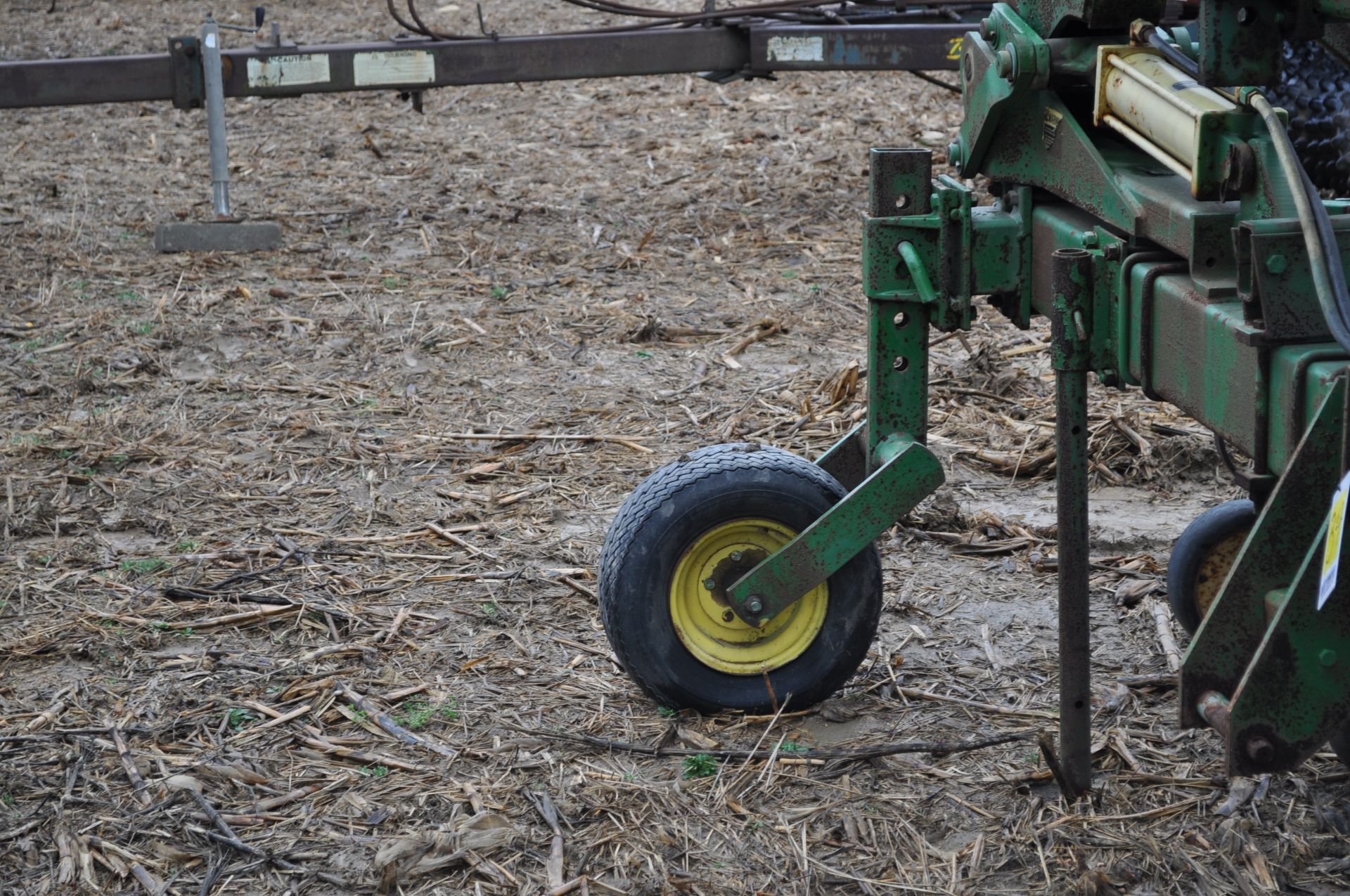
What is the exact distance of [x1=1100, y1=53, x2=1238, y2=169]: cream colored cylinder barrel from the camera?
2715 millimetres

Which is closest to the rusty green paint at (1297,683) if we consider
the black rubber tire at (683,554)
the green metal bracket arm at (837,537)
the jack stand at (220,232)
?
the green metal bracket arm at (837,537)

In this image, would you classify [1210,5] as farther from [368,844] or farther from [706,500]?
[368,844]

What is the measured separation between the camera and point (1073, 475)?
121 inches

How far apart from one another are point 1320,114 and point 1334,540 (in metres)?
2.58

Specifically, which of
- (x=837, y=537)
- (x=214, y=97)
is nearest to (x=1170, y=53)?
(x=837, y=537)

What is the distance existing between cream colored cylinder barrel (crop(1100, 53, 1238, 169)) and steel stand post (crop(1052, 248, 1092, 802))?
0.29 meters

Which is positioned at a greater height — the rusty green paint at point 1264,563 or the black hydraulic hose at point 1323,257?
the black hydraulic hose at point 1323,257

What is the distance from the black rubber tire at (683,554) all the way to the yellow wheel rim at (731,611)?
0.02 meters

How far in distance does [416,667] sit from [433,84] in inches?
212

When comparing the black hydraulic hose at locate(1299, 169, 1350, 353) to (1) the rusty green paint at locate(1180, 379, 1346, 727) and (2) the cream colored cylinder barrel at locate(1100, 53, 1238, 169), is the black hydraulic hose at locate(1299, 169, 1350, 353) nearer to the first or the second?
(1) the rusty green paint at locate(1180, 379, 1346, 727)

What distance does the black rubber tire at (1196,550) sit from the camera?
3.90 metres

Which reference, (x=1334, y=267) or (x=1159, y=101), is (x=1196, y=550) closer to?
(x=1159, y=101)

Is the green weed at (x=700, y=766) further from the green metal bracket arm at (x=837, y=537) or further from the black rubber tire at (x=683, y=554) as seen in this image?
the green metal bracket arm at (x=837, y=537)

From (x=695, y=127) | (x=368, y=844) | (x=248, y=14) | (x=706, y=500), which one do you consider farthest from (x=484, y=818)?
(x=248, y=14)
